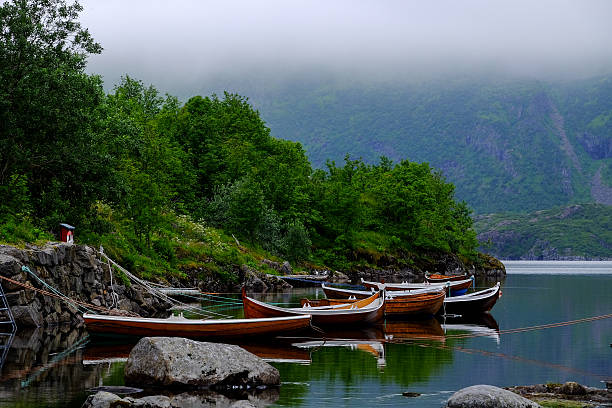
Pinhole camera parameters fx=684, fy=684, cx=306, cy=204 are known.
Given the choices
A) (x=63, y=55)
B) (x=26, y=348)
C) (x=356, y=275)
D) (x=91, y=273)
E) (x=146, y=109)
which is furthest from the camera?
(x=146, y=109)

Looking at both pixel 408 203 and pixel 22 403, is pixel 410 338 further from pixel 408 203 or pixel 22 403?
pixel 408 203

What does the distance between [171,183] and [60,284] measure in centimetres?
4711

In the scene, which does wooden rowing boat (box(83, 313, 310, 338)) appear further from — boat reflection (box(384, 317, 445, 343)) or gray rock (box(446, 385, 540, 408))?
gray rock (box(446, 385, 540, 408))

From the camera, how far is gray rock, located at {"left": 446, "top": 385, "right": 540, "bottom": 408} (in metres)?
15.7

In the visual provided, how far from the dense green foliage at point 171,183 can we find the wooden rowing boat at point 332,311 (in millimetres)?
12149

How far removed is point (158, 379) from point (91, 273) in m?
18.7

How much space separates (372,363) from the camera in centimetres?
2497

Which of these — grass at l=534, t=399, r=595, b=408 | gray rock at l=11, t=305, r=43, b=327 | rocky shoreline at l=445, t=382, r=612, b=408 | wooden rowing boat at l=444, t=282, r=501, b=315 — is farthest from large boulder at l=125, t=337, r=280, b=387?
wooden rowing boat at l=444, t=282, r=501, b=315

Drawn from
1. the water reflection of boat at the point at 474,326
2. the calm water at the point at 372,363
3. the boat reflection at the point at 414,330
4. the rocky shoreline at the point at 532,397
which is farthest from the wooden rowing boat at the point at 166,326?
the water reflection of boat at the point at 474,326

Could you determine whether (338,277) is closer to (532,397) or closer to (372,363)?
(372,363)

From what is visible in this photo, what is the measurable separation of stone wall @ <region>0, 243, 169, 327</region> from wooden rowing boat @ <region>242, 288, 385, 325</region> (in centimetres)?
811

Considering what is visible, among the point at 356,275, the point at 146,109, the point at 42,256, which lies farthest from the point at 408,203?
the point at 42,256

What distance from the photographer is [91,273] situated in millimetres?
36281

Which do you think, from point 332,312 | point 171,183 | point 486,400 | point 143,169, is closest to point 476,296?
point 332,312
